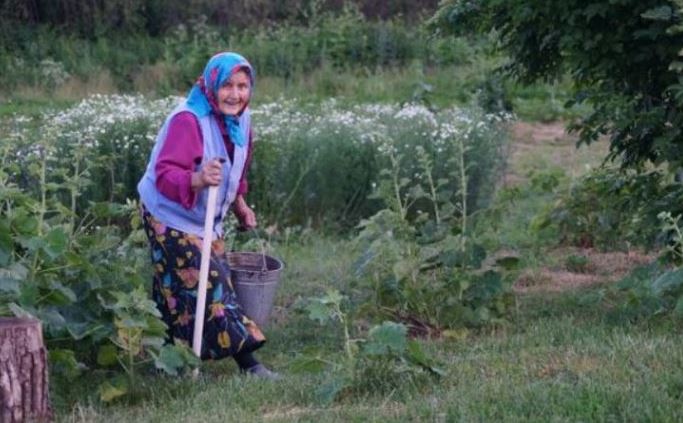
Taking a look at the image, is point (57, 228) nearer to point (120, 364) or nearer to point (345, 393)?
point (120, 364)

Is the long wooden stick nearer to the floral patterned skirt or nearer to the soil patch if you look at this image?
the floral patterned skirt

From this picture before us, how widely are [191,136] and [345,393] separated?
1427mm

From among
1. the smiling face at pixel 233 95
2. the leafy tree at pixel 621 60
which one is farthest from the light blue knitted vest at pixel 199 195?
the leafy tree at pixel 621 60

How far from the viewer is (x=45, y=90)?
18734mm

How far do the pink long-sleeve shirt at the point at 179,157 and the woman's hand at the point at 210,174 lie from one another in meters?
0.08

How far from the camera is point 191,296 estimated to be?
628 cm

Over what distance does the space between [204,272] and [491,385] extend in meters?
1.48

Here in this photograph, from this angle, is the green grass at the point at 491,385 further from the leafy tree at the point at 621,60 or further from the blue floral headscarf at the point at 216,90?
the blue floral headscarf at the point at 216,90

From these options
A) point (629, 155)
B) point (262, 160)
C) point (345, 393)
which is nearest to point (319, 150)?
point (262, 160)

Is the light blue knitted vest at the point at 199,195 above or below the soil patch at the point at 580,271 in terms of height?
above

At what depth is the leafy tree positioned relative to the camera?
263 inches

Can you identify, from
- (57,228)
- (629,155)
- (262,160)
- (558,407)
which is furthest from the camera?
(262,160)

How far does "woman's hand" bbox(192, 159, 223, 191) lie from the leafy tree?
6.07 feet

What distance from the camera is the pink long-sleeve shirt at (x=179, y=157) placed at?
6.04 metres
